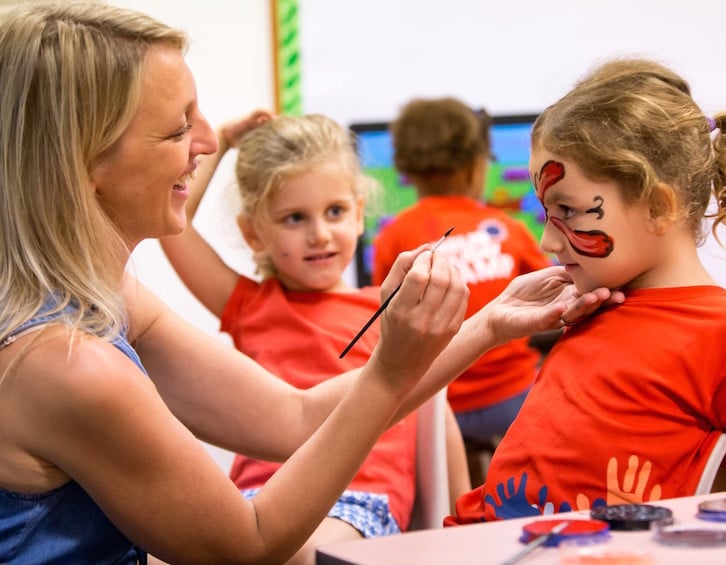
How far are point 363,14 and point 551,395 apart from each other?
230 cm

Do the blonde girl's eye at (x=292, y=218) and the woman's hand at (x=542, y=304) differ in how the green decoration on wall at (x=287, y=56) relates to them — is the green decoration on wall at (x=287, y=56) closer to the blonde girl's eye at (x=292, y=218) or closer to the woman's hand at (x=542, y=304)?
the blonde girl's eye at (x=292, y=218)

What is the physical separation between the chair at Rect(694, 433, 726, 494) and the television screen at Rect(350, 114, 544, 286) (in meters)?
2.16

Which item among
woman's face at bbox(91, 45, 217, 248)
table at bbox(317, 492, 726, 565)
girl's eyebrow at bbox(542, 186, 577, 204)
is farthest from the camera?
girl's eyebrow at bbox(542, 186, 577, 204)

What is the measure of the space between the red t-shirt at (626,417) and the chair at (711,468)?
0.02m

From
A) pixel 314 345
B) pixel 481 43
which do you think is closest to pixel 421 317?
pixel 314 345

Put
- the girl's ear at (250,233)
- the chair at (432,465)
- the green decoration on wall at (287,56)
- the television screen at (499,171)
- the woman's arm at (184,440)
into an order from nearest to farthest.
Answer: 1. the woman's arm at (184,440)
2. the chair at (432,465)
3. the girl's ear at (250,233)
4. the green decoration on wall at (287,56)
5. the television screen at (499,171)

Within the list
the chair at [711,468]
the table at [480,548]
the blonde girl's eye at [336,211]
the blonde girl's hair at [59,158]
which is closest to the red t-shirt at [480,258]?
the blonde girl's eye at [336,211]

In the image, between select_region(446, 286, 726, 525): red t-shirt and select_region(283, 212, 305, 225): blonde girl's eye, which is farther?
select_region(283, 212, 305, 225): blonde girl's eye

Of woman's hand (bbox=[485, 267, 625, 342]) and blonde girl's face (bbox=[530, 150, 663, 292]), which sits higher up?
blonde girl's face (bbox=[530, 150, 663, 292])

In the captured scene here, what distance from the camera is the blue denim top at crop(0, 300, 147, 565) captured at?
3.37ft

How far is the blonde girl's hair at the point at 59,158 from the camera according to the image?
3.47ft

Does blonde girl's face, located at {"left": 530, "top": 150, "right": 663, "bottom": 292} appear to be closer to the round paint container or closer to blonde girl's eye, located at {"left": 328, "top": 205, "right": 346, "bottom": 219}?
the round paint container

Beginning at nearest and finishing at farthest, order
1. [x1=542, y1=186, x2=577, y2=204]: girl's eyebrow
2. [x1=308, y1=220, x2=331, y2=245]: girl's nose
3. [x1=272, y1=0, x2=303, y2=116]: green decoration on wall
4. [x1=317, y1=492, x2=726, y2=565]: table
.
A: [x1=317, y1=492, x2=726, y2=565]: table < [x1=542, y1=186, x2=577, y2=204]: girl's eyebrow < [x1=308, y1=220, x2=331, y2=245]: girl's nose < [x1=272, y1=0, x2=303, y2=116]: green decoration on wall

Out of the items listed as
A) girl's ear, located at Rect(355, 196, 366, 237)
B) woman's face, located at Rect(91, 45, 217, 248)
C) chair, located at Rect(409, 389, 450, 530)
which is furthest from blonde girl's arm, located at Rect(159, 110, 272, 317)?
woman's face, located at Rect(91, 45, 217, 248)
